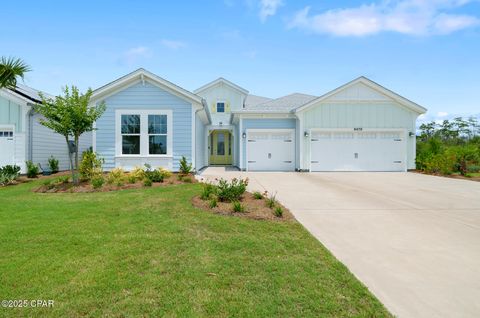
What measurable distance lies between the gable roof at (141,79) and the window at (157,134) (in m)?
1.35

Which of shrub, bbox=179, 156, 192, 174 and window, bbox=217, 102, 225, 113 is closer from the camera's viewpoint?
shrub, bbox=179, 156, 192, 174

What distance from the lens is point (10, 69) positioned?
1003 centimetres

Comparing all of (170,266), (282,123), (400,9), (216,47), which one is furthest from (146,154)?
(400,9)

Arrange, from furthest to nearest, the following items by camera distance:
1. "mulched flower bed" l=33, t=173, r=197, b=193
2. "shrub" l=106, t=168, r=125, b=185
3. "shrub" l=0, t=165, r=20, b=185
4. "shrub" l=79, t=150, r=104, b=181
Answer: "shrub" l=0, t=165, r=20, b=185 → "shrub" l=79, t=150, r=104, b=181 → "shrub" l=106, t=168, r=125, b=185 → "mulched flower bed" l=33, t=173, r=197, b=193

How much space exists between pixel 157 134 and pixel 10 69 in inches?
225

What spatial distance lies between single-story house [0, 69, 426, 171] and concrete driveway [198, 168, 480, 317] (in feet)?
23.9

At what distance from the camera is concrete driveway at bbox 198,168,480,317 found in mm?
2810

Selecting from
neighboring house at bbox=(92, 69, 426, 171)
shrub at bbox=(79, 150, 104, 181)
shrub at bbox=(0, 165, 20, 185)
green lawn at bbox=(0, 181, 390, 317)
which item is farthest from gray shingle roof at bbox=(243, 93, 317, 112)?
green lawn at bbox=(0, 181, 390, 317)

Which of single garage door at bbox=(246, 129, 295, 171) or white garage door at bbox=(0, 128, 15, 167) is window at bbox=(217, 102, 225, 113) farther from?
white garage door at bbox=(0, 128, 15, 167)

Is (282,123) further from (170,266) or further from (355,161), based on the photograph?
(170,266)

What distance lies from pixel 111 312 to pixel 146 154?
11.3m

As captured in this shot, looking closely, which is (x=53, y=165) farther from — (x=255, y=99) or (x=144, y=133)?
(x=255, y=99)

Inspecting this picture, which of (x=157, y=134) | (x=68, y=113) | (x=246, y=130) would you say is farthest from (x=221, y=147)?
(x=68, y=113)

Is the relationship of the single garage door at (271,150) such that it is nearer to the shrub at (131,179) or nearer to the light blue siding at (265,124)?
the light blue siding at (265,124)
